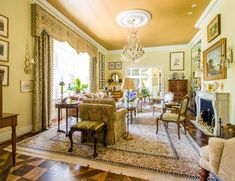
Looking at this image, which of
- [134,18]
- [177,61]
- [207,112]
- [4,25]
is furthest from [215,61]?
[4,25]

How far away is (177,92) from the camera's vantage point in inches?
306

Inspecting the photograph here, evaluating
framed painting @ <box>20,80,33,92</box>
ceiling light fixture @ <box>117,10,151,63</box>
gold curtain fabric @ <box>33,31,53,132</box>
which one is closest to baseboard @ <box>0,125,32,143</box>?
gold curtain fabric @ <box>33,31,53,132</box>

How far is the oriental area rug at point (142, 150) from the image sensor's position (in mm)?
2223

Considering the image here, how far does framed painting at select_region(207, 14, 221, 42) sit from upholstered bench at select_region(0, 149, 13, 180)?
5.20 meters

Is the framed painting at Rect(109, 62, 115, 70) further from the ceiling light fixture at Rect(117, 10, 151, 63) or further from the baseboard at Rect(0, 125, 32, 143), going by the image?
the baseboard at Rect(0, 125, 32, 143)

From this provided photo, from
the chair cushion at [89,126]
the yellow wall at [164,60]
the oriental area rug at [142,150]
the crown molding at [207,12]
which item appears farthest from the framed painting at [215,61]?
the yellow wall at [164,60]

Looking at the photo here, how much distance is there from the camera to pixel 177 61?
835 cm

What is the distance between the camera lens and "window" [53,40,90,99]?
569 centimetres

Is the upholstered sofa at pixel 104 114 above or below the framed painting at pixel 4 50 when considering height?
below

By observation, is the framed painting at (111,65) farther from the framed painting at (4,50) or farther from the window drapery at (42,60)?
the framed painting at (4,50)

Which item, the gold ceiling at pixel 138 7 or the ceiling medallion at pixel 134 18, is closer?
the gold ceiling at pixel 138 7

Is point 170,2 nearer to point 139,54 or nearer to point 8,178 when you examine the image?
point 139,54

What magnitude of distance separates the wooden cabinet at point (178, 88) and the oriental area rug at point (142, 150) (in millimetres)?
4404

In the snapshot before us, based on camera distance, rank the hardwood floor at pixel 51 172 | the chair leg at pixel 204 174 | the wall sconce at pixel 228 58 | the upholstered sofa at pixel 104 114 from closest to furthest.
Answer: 1. the chair leg at pixel 204 174
2. the hardwood floor at pixel 51 172
3. the upholstered sofa at pixel 104 114
4. the wall sconce at pixel 228 58
